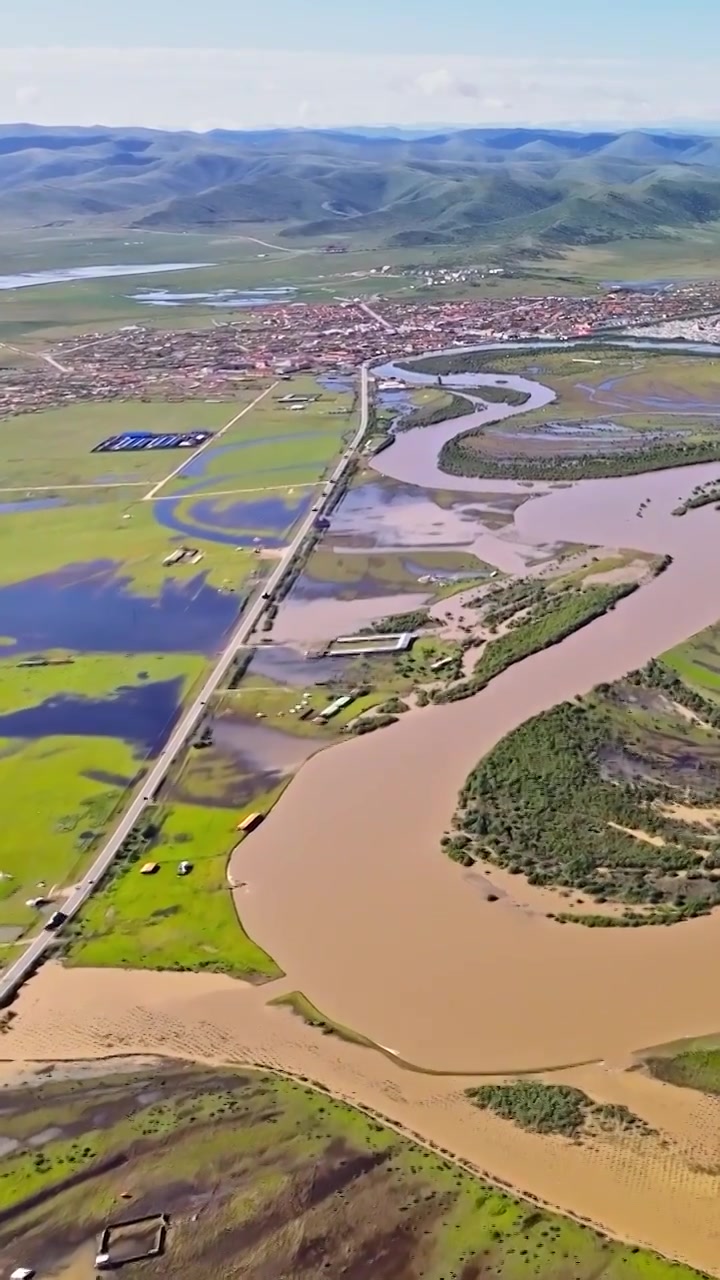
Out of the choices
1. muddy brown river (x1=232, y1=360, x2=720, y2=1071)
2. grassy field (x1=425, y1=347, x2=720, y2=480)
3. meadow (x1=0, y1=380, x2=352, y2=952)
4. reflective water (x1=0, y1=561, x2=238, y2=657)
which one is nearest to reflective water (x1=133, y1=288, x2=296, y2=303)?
grassy field (x1=425, y1=347, x2=720, y2=480)

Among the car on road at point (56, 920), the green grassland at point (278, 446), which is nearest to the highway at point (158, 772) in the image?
the car on road at point (56, 920)

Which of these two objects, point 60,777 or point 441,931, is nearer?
point 441,931

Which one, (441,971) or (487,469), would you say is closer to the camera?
(441,971)

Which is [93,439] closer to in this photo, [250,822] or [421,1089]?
[250,822]

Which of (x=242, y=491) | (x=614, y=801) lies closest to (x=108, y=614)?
(x=242, y=491)

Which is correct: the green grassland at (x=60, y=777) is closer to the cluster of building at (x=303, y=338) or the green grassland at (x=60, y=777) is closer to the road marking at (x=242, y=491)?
the road marking at (x=242, y=491)

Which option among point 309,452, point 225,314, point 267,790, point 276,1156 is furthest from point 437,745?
point 225,314

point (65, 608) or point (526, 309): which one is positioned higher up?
point (526, 309)

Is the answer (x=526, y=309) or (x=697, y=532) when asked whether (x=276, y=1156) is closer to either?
(x=697, y=532)
